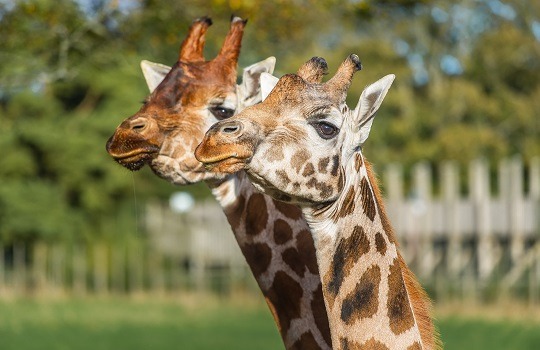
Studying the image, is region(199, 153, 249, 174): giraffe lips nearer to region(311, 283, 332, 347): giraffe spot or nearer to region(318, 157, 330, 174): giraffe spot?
region(318, 157, 330, 174): giraffe spot

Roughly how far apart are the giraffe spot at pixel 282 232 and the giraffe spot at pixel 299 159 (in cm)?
161

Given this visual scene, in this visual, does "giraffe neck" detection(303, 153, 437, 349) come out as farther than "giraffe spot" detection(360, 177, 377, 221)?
No

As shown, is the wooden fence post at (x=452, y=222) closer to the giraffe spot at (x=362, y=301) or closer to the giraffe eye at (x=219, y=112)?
the giraffe eye at (x=219, y=112)

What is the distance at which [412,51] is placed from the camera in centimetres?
4122

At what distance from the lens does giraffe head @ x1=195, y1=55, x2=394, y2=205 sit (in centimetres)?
494

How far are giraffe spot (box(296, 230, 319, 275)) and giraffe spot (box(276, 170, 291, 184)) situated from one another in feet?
5.00

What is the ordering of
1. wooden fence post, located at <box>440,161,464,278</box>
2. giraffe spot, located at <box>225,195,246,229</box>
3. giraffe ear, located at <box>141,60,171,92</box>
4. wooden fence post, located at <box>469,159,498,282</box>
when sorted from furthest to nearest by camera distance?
wooden fence post, located at <box>440,161,464,278</box> → wooden fence post, located at <box>469,159,498,282</box> → giraffe ear, located at <box>141,60,171,92</box> → giraffe spot, located at <box>225,195,246,229</box>

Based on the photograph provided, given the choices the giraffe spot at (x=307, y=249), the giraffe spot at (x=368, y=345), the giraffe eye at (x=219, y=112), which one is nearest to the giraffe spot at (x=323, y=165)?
the giraffe spot at (x=368, y=345)

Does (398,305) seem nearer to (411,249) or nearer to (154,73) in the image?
(154,73)

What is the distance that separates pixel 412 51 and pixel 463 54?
1881 mm

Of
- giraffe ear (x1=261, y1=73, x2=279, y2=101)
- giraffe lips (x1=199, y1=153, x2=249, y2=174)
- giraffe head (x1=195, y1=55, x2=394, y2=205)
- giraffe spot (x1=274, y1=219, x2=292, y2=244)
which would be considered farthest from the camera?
giraffe spot (x1=274, y1=219, x2=292, y2=244)

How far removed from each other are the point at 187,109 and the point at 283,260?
1.22 m

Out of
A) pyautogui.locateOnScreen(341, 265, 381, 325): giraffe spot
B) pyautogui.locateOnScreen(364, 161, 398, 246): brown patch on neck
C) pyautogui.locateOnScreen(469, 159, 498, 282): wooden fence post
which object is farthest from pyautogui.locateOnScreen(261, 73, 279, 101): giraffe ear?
pyautogui.locateOnScreen(469, 159, 498, 282): wooden fence post

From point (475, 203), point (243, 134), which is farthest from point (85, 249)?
point (243, 134)
